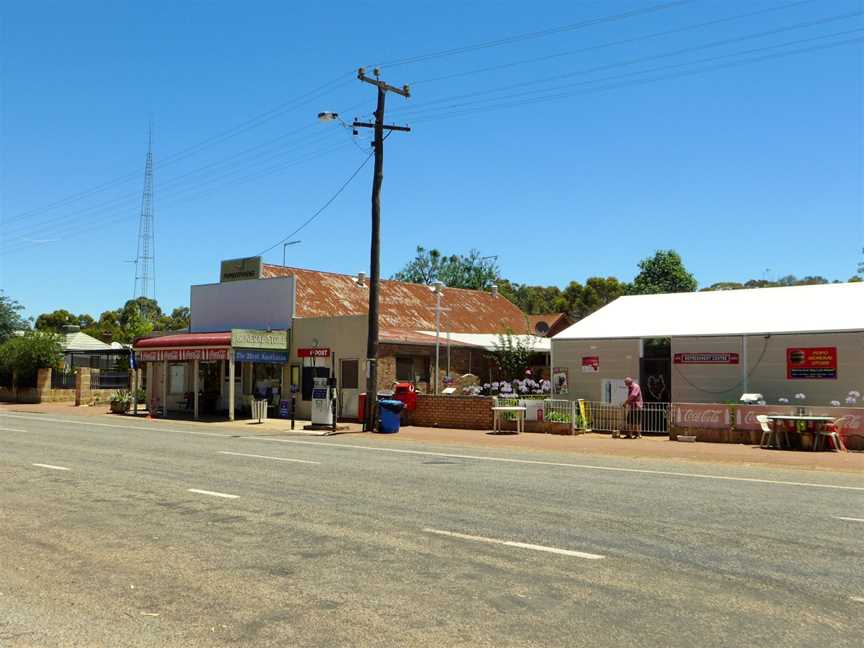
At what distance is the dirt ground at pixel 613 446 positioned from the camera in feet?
55.4

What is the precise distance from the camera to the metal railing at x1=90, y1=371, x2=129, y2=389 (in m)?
43.6

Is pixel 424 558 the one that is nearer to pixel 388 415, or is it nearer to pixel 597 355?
pixel 388 415

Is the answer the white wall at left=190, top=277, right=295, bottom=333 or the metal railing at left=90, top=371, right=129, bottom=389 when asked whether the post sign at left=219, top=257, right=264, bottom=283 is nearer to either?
the white wall at left=190, top=277, right=295, bottom=333

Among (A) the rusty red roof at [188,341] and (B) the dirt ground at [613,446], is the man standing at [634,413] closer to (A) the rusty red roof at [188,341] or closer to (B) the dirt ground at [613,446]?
(B) the dirt ground at [613,446]

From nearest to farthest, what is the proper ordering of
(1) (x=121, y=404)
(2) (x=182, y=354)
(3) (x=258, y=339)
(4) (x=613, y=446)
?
(4) (x=613, y=446)
(3) (x=258, y=339)
(2) (x=182, y=354)
(1) (x=121, y=404)

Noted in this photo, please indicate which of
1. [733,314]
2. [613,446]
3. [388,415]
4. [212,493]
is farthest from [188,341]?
[212,493]

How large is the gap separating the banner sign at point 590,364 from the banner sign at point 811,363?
5.98 m

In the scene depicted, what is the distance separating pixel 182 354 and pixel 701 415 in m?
19.2

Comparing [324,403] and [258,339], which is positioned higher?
[258,339]

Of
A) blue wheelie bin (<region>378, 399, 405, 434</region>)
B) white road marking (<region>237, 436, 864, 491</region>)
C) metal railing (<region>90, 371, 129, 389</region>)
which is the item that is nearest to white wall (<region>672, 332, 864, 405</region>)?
blue wheelie bin (<region>378, 399, 405, 434</region>)

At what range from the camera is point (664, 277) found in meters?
73.8

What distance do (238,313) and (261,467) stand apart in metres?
21.5

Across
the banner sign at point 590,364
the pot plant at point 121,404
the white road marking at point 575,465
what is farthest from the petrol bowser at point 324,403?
the pot plant at point 121,404

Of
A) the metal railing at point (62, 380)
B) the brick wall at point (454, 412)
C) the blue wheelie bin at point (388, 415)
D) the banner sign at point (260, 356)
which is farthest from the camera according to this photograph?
the metal railing at point (62, 380)
